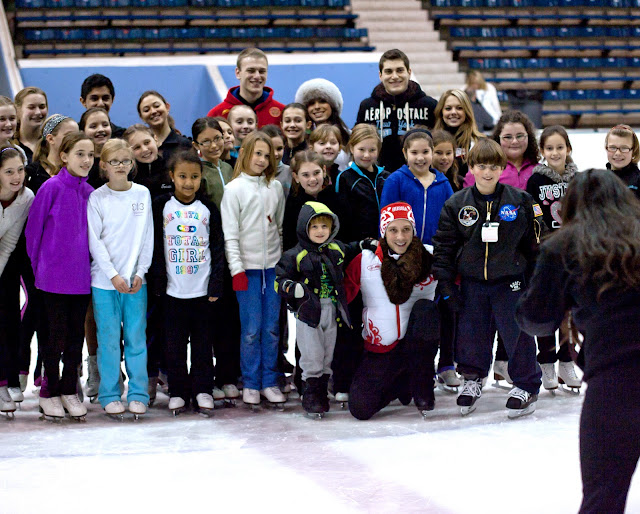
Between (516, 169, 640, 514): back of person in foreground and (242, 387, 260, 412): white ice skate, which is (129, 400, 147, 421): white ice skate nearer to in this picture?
(242, 387, 260, 412): white ice skate

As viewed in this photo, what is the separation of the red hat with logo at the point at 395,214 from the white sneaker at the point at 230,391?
1155mm

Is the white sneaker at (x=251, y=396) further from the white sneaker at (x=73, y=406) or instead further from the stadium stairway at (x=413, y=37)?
the stadium stairway at (x=413, y=37)

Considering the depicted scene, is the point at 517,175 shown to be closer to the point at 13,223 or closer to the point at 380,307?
the point at 380,307

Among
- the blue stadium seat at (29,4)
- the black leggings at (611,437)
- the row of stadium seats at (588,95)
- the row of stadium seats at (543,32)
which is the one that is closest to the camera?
the black leggings at (611,437)

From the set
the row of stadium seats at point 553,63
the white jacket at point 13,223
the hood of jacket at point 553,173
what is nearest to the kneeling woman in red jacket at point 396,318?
the hood of jacket at point 553,173

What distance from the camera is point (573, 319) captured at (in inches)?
86.1

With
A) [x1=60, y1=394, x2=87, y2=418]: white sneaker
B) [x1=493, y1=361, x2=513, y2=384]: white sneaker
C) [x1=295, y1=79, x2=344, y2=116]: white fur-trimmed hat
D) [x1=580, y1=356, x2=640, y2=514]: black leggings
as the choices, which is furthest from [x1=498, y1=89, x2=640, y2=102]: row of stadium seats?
[x1=580, y1=356, x2=640, y2=514]: black leggings

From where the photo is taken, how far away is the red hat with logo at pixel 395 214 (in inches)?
157

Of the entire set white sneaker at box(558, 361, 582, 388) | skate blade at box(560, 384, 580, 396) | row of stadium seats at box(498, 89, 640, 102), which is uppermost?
row of stadium seats at box(498, 89, 640, 102)

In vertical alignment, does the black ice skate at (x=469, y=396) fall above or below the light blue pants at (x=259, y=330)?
below

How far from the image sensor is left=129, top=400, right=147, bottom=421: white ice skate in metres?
3.99

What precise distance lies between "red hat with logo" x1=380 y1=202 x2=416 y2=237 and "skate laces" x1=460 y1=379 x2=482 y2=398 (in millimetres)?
827

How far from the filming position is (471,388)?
403 cm

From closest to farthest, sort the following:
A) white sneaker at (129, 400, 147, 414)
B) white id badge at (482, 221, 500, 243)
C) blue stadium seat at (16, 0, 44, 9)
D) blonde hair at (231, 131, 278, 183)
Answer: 1. white id badge at (482, 221, 500, 243)
2. white sneaker at (129, 400, 147, 414)
3. blonde hair at (231, 131, 278, 183)
4. blue stadium seat at (16, 0, 44, 9)
